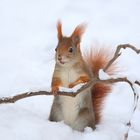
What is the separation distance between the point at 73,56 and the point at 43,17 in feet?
6.39

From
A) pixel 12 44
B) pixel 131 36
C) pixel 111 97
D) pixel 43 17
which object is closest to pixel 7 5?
pixel 43 17

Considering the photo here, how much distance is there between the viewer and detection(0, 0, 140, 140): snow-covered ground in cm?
306

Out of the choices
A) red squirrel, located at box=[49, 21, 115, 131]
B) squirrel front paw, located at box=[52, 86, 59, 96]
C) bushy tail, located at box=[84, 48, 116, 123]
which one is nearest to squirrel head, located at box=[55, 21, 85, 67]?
red squirrel, located at box=[49, 21, 115, 131]

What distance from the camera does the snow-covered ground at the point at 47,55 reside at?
3.06 metres

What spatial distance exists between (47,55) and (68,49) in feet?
4.23

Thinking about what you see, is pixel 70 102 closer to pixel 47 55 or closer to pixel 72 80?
pixel 72 80

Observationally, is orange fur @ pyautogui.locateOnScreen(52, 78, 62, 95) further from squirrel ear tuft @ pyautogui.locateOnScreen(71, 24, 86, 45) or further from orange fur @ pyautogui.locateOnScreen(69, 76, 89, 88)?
squirrel ear tuft @ pyautogui.locateOnScreen(71, 24, 86, 45)

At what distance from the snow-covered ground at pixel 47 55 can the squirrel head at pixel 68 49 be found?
0.60 ft

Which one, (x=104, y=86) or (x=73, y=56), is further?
(x=104, y=86)

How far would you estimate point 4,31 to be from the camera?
471 centimetres

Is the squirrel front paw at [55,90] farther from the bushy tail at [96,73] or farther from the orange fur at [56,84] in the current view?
the bushy tail at [96,73]

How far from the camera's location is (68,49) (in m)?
3.06

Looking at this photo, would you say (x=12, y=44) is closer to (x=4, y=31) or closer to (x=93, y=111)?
(x=4, y=31)

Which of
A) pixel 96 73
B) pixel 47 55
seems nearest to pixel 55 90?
pixel 96 73
